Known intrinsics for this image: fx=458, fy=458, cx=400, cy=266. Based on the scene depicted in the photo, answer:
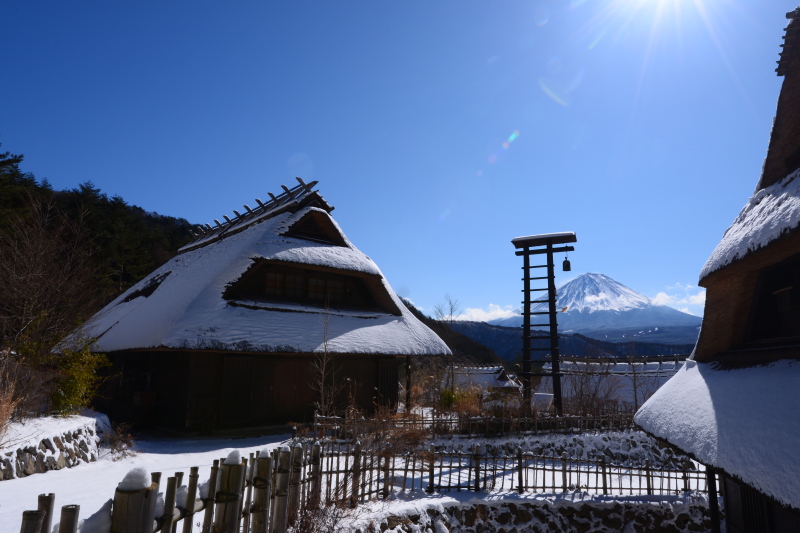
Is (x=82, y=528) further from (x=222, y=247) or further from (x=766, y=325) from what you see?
(x=222, y=247)

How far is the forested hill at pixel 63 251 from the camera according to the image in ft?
45.9

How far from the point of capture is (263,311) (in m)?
13.6

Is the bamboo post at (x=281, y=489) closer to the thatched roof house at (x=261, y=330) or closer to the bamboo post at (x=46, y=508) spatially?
the bamboo post at (x=46, y=508)

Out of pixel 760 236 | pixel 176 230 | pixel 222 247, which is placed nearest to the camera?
pixel 760 236

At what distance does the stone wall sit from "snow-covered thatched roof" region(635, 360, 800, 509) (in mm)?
3585

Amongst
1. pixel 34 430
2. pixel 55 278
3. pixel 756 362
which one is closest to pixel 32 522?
pixel 756 362

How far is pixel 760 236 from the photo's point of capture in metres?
5.10

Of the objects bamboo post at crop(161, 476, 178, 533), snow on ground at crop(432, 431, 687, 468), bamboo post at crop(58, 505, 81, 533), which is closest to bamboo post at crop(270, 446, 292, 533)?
bamboo post at crop(161, 476, 178, 533)

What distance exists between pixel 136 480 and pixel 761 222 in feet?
21.5

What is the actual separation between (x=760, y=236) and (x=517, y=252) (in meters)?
12.5

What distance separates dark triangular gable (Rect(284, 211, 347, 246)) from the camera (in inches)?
650

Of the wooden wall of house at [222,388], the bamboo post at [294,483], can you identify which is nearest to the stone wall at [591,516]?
the bamboo post at [294,483]

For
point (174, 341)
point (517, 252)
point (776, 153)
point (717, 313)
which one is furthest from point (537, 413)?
point (174, 341)

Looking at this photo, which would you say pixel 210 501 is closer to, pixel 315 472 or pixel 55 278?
pixel 315 472
